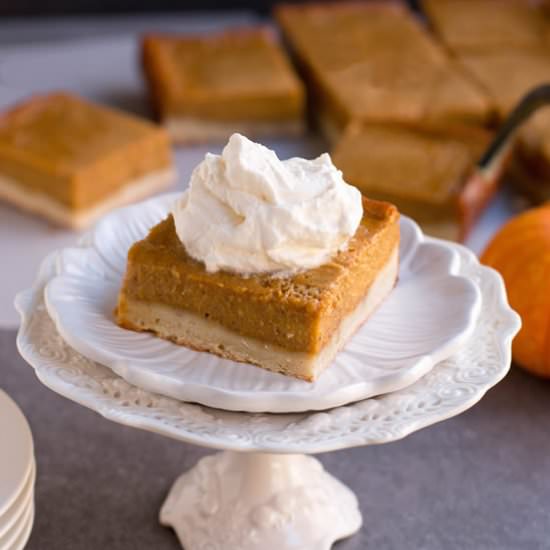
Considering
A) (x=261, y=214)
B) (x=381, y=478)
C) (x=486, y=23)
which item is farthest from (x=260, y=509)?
(x=486, y=23)

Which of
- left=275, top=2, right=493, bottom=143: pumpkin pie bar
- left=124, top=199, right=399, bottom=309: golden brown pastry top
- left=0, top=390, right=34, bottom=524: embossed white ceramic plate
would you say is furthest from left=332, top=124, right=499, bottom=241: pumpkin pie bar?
left=0, top=390, right=34, bottom=524: embossed white ceramic plate

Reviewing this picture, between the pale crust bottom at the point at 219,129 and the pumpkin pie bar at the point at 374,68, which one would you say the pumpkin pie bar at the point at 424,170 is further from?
the pale crust bottom at the point at 219,129

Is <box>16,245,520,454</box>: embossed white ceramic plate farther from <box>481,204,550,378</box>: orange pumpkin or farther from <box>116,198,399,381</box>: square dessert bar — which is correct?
<box>481,204,550,378</box>: orange pumpkin

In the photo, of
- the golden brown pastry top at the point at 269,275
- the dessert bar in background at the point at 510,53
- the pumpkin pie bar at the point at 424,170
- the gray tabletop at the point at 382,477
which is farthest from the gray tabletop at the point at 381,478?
the dessert bar in background at the point at 510,53

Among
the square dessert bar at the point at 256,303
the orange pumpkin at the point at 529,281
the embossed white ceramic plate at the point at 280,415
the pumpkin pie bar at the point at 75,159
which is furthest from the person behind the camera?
the pumpkin pie bar at the point at 75,159

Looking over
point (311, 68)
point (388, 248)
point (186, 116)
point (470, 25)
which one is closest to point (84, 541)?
point (388, 248)

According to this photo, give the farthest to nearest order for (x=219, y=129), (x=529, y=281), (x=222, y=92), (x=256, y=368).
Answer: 1. (x=219, y=129)
2. (x=222, y=92)
3. (x=529, y=281)
4. (x=256, y=368)

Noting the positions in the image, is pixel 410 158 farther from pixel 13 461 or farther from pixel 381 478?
pixel 13 461

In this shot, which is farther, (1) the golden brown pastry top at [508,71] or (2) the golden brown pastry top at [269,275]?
(1) the golden brown pastry top at [508,71]
